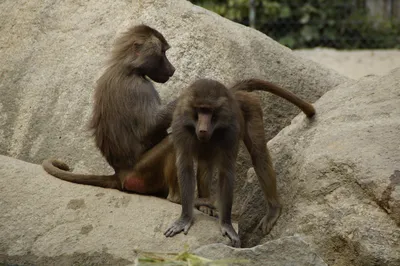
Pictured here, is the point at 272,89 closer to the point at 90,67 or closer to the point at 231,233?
the point at 231,233

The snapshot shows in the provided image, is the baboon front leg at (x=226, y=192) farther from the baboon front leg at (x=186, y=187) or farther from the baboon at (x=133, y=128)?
the baboon at (x=133, y=128)

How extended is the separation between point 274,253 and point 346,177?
3.06 ft

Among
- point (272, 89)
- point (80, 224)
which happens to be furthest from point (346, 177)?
point (80, 224)

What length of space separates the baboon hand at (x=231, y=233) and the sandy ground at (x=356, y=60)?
5920mm

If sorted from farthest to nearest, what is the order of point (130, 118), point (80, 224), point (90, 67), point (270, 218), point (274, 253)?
point (90, 67)
point (130, 118)
point (270, 218)
point (80, 224)
point (274, 253)

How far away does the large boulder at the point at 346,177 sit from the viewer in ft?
18.1

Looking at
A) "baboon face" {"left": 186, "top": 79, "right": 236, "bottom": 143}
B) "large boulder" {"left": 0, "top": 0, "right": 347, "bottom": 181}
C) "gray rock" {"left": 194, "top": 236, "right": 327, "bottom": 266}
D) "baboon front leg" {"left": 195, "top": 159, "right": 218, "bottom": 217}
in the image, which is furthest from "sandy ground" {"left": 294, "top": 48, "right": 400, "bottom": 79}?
"gray rock" {"left": 194, "top": 236, "right": 327, "bottom": 266}

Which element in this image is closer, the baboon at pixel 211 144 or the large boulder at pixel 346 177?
the large boulder at pixel 346 177

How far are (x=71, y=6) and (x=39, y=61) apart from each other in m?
0.65

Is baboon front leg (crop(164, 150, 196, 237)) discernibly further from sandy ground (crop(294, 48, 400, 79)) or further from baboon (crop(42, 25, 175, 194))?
sandy ground (crop(294, 48, 400, 79))

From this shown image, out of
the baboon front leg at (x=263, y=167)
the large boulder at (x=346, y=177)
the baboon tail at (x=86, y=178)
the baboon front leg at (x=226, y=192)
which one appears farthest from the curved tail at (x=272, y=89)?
the baboon tail at (x=86, y=178)

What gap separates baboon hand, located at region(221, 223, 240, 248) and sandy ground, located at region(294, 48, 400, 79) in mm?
5920

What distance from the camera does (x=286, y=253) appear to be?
515 centimetres

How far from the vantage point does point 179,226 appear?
6.00 metres
